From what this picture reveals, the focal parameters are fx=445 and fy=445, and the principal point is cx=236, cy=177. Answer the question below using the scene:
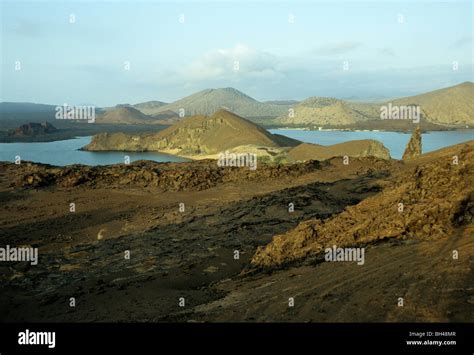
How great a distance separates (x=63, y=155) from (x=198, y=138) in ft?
73.0

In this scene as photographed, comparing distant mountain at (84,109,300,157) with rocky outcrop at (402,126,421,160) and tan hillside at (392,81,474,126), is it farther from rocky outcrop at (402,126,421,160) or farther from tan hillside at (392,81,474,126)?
tan hillside at (392,81,474,126)

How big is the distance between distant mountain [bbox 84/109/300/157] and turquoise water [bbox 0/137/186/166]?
3644mm

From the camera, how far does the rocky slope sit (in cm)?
955

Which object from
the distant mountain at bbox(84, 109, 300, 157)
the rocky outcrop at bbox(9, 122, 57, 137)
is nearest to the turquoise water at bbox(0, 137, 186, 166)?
the distant mountain at bbox(84, 109, 300, 157)

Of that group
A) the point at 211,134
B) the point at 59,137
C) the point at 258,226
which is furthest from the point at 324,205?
the point at 59,137

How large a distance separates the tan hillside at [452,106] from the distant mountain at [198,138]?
10361 centimetres

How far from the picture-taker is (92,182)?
26344mm

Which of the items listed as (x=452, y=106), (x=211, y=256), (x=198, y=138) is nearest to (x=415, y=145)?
(x=211, y=256)

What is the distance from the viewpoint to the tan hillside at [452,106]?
15775cm

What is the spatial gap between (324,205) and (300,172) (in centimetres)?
942

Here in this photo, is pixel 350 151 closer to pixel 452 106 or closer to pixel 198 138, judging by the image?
pixel 198 138

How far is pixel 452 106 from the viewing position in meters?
169
